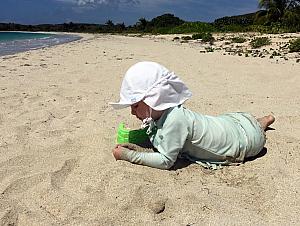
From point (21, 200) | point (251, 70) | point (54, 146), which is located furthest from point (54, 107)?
point (251, 70)

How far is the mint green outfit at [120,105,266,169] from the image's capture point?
2.78m

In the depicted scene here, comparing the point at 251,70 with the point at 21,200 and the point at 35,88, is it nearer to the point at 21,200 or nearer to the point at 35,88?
the point at 35,88

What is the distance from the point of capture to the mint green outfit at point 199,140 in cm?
278

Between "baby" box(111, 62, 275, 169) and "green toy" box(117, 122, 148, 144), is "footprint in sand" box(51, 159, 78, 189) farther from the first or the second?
"green toy" box(117, 122, 148, 144)

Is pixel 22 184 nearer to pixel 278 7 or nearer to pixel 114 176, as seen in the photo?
pixel 114 176

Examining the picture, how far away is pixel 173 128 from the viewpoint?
9.05 ft

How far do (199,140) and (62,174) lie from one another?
1.00 m

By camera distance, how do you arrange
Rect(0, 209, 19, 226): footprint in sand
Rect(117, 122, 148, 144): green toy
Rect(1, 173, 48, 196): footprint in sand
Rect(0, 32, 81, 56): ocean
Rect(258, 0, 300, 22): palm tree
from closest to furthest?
1. Rect(0, 209, 19, 226): footprint in sand
2. Rect(1, 173, 48, 196): footprint in sand
3. Rect(117, 122, 148, 144): green toy
4. Rect(0, 32, 81, 56): ocean
5. Rect(258, 0, 300, 22): palm tree

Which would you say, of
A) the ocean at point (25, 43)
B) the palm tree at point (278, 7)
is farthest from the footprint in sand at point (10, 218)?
the palm tree at point (278, 7)

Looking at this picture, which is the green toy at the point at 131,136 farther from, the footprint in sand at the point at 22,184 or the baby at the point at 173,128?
the footprint in sand at the point at 22,184

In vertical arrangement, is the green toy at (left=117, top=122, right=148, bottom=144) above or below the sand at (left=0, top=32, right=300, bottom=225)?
above

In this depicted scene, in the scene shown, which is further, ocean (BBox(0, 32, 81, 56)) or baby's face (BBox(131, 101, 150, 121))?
ocean (BBox(0, 32, 81, 56))

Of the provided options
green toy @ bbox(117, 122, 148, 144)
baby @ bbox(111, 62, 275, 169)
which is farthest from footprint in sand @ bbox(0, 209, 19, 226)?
green toy @ bbox(117, 122, 148, 144)

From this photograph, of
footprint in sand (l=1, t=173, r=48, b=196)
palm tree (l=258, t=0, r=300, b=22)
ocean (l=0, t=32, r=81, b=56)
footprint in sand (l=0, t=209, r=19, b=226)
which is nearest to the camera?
footprint in sand (l=0, t=209, r=19, b=226)
